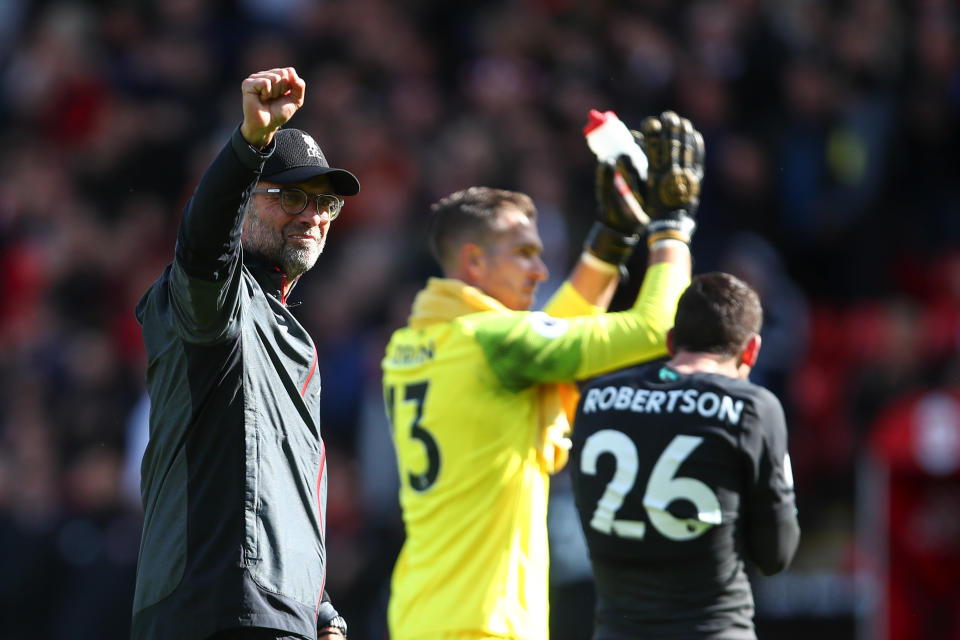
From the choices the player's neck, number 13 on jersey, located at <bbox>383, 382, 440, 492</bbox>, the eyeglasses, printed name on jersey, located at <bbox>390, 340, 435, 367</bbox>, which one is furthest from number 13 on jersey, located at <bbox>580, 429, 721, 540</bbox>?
the eyeglasses

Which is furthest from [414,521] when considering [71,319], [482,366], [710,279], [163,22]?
[163,22]

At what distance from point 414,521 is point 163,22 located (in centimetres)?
880

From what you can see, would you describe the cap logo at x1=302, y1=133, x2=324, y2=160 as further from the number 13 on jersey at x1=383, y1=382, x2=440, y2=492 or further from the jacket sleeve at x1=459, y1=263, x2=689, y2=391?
the number 13 on jersey at x1=383, y1=382, x2=440, y2=492

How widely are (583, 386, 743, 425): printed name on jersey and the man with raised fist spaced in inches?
48.7

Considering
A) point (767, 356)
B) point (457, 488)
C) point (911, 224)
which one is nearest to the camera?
point (457, 488)

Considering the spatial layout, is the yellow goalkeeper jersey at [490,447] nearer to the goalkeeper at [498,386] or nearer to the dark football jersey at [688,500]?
the goalkeeper at [498,386]

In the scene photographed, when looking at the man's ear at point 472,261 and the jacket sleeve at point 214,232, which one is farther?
the man's ear at point 472,261

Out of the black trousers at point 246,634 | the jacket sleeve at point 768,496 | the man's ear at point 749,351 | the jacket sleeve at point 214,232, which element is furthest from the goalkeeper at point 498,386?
the jacket sleeve at point 214,232

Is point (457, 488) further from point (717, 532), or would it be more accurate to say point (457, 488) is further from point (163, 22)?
point (163, 22)

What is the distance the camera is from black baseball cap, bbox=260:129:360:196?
3.62 meters

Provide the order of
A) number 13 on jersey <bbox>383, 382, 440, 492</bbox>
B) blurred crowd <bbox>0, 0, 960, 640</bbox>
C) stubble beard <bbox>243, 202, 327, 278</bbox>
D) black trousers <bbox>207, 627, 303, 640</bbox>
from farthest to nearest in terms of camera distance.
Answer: blurred crowd <bbox>0, 0, 960, 640</bbox>, number 13 on jersey <bbox>383, 382, 440, 492</bbox>, stubble beard <bbox>243, 202, 327, 278</bbox>, black trousers <bbox>207, 627, 303, 640</bbox>

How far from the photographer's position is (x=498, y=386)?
15.7 ft

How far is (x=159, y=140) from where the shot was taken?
461 inches

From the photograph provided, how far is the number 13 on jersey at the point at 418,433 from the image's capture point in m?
4.81
